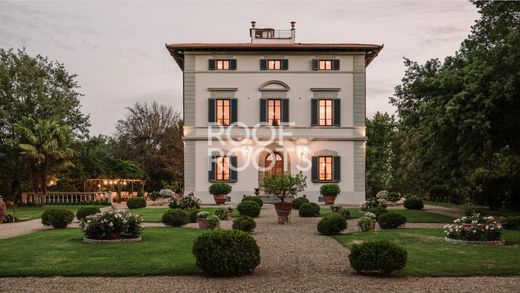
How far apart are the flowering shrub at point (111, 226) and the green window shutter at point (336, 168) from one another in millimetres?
18853

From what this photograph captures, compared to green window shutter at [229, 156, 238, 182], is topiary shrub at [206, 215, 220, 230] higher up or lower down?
lower down

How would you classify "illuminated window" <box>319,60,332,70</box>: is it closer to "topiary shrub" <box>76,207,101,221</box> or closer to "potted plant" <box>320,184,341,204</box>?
"potted plant" <box>320,184,341,204</box>

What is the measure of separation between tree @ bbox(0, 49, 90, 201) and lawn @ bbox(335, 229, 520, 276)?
23.7m

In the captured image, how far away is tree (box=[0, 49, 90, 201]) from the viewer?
32531 millimetres

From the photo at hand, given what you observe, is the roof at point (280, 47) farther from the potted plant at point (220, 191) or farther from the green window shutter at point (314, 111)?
the potted plant at point (220, 191)

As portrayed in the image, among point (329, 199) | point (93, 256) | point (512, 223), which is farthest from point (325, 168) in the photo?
point (93, 256)

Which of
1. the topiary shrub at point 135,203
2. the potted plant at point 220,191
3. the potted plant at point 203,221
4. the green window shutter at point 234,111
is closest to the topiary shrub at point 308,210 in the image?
the potted plant at point 203,221

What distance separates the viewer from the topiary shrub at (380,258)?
381 inches

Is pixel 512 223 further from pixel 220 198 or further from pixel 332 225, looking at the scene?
pixel 220 198

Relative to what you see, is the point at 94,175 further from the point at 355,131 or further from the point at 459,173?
the point at 459,173

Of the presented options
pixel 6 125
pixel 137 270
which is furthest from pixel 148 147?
pixel 137 270

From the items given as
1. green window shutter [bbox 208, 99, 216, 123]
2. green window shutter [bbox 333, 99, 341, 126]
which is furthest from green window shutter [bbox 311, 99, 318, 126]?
green window shutter [bbox 208, 99, 216, 123]

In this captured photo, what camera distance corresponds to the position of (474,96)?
19266mm

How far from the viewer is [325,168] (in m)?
32.0
